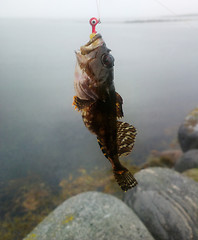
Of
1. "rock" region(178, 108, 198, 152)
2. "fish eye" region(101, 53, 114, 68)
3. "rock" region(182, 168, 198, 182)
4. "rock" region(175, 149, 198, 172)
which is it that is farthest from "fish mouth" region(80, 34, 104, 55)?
"rock" region(178, 108, 198, 152)

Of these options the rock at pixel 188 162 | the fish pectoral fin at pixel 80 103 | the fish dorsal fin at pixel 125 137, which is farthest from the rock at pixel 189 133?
the fish pectoral fin at pixel 80 103

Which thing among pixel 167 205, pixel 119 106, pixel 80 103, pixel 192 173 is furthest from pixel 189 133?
pixel 80 103

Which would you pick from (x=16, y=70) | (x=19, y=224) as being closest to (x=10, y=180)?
(x=19, y=224)

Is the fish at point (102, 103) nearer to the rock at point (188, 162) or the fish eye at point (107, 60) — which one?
the fish eye at point (107, 60)

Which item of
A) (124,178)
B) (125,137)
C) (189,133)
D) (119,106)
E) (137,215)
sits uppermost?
(119,106)

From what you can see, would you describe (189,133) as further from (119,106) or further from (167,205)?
(119,106)

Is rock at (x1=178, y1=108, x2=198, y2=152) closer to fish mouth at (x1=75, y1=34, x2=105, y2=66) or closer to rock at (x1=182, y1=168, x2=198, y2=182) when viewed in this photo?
rock at (x1=182, y1=168, x2=198, y2=182)

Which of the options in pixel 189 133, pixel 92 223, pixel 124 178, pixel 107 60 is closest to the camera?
pixel 107 60
